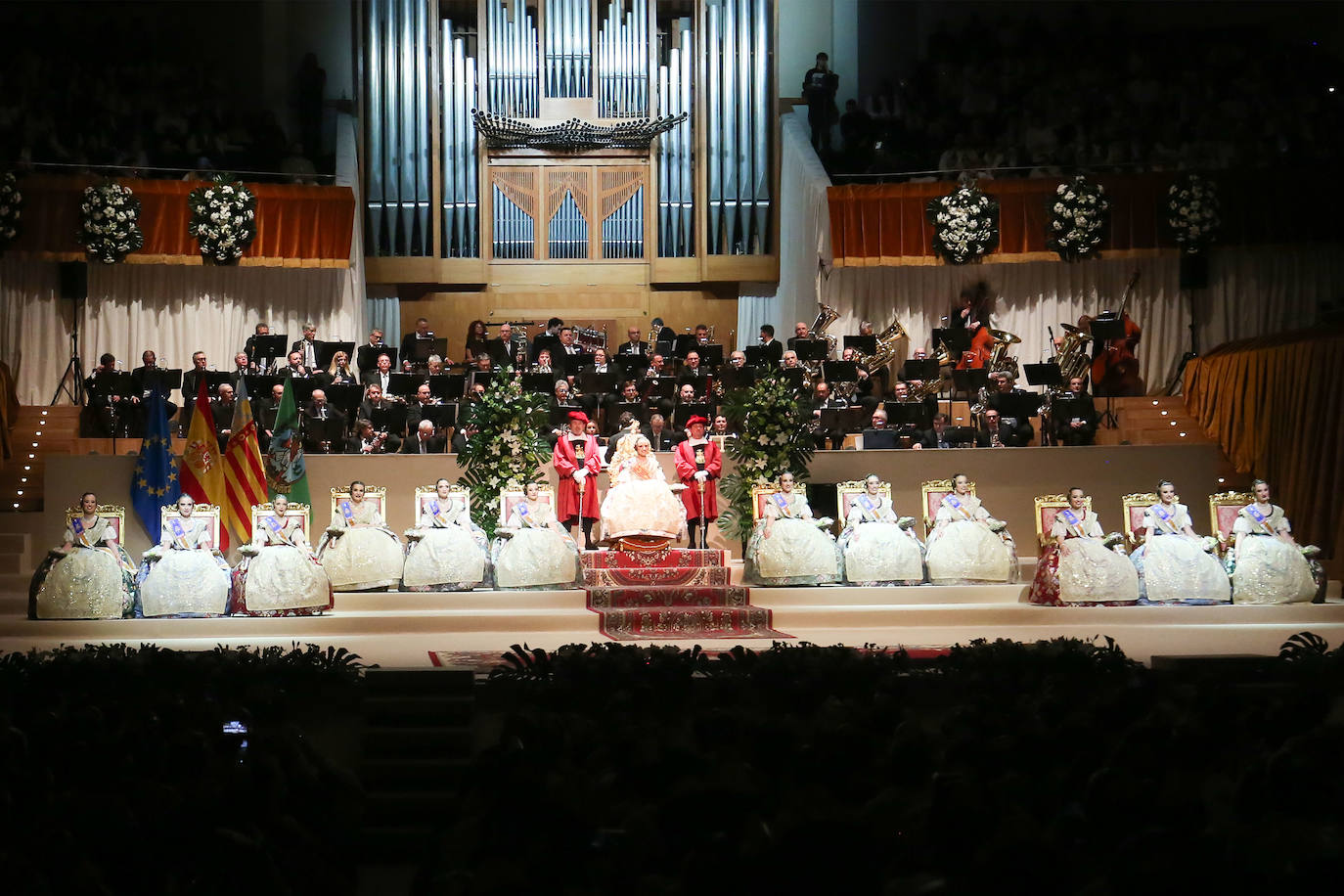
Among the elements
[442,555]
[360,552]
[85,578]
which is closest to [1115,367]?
[442,555]

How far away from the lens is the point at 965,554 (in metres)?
10.7

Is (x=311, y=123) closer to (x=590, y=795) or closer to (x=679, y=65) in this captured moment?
(x=679, y=65)

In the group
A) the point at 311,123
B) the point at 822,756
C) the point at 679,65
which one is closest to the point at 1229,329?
the point at 679,65

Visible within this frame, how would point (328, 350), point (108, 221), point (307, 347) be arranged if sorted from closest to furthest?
point (328, 350) < point (307, 347) < point (108, 221)

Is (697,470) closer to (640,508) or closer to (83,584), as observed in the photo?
(640,508)

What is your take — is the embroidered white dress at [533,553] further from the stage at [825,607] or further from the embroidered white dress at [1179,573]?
the embroidered white dress at [1179,573]

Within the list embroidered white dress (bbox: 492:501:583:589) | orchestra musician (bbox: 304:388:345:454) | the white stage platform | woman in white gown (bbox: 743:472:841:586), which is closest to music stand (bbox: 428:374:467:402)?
orchestra musician (bbox: 304:388:345:454)

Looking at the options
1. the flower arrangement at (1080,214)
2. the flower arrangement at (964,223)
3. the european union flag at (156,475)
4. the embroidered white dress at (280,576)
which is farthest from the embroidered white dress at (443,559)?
the flower arrangement at (1080,214)

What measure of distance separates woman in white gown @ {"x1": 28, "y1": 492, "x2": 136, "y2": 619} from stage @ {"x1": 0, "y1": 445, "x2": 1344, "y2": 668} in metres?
0.13

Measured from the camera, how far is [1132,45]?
16234 mm

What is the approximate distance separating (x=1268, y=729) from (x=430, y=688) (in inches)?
142

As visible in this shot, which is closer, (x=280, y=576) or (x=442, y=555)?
(x=280, y=576)

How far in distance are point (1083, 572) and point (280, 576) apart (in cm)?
546

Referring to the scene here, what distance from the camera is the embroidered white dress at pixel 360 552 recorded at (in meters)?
10.6
